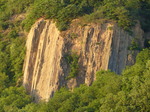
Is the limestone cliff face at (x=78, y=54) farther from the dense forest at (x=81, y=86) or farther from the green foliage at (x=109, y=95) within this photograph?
the green foliage at (x=109, y=95)

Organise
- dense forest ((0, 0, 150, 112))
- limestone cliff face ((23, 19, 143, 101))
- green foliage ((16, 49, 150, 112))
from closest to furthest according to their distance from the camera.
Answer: green foliage ((16, 49, 150, 112)) → dense forest ((0, 0, 150, 112)) → limestone cliff face ((23, 19, 143, 101))

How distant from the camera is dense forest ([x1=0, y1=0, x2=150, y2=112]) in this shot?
3784cm

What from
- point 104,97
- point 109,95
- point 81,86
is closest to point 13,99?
point 81,86

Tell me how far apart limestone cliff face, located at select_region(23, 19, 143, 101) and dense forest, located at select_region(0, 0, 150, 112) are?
733 millimetres

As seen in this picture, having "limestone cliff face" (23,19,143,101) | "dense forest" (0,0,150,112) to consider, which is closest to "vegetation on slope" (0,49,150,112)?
"dense forest" (0,0,150,112)

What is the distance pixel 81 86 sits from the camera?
139ft

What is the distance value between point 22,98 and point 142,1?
1462 centimetres

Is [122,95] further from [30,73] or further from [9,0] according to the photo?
[9,0]

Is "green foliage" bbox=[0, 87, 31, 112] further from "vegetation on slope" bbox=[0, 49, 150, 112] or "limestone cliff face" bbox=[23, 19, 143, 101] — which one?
"limestone cliff face" bbox=[23, 19, 143, 101]

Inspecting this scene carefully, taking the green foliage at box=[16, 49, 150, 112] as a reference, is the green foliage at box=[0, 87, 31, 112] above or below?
below

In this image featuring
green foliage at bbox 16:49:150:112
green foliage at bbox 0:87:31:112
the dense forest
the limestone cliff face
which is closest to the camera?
green foliage at bbox 16:49:150:112

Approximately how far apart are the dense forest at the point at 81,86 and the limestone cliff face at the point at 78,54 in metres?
0.73

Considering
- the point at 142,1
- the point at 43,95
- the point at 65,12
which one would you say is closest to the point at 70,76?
the point at 43,95

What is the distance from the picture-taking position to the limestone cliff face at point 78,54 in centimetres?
4372
